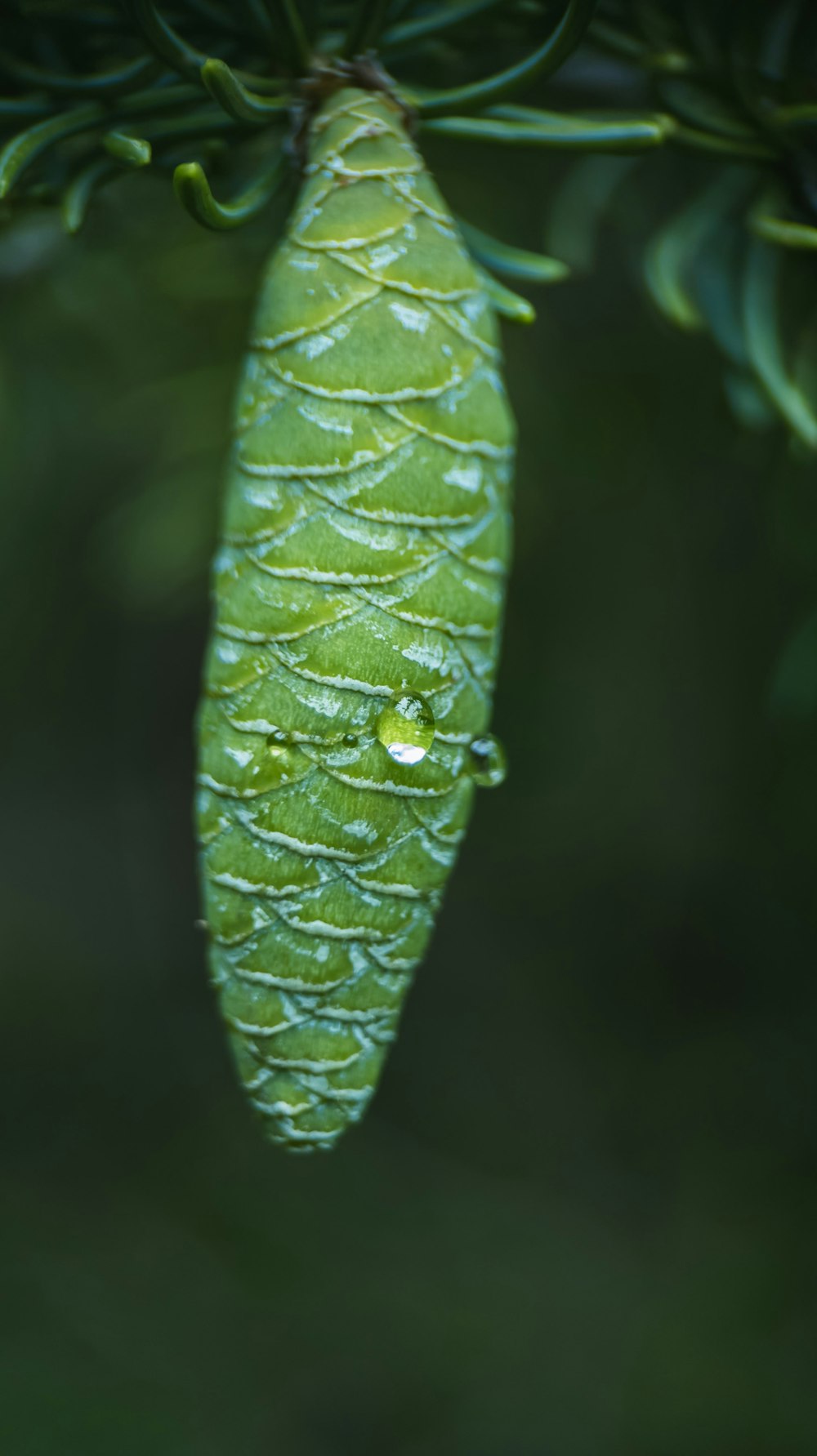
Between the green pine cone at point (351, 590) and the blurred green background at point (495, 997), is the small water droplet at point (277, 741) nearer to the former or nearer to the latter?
the green pine cone at point (351, 590)

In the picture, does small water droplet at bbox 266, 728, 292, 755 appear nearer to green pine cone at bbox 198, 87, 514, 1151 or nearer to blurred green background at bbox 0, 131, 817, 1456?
green pine cone at bbox 198, 87, 514, 1151

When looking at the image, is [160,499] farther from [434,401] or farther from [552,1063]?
[552,1063]

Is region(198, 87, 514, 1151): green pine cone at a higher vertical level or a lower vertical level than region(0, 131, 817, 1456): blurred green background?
higher

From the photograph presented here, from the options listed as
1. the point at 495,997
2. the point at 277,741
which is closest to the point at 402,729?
the point at 277,741

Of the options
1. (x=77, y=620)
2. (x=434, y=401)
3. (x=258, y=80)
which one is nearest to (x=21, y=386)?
(x=77, y=620)

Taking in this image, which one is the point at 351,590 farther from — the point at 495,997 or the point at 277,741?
the point at 495,997

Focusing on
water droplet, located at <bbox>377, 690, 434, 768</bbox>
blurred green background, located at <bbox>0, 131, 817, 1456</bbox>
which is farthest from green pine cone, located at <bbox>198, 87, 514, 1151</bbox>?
blurred green background, located at <bbox>0, 131, 817, 1456</bbox>
